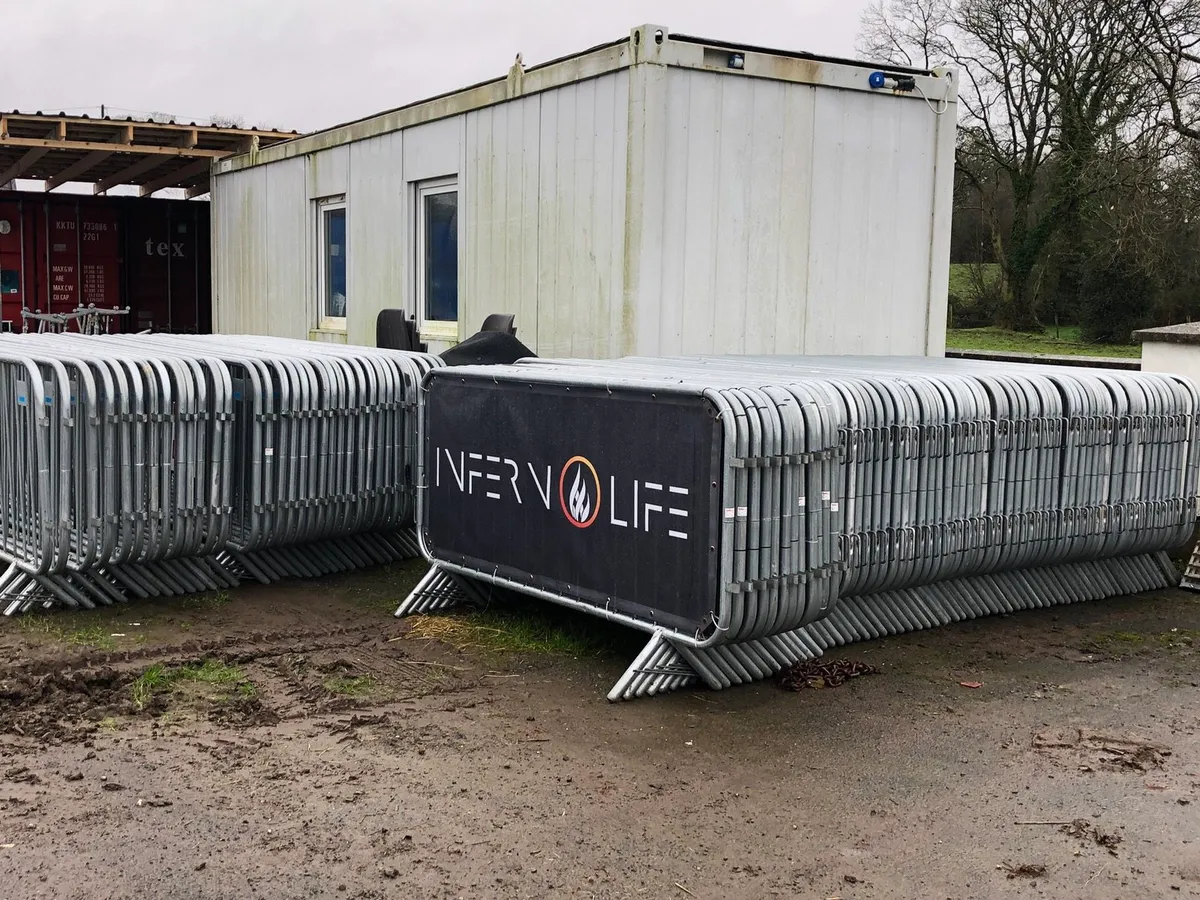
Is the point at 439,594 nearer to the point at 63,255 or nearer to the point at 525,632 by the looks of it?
the point at 525,632

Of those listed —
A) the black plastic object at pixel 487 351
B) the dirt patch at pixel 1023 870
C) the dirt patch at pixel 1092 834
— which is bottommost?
the dirt patch at pixel 1092 834

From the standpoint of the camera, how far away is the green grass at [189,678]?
556cm

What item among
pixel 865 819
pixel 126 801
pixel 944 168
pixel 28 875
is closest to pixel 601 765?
pixel 865 819

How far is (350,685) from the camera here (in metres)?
5.70

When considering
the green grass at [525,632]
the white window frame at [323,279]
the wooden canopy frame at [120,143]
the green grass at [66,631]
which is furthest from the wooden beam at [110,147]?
the green grass at [525,632]

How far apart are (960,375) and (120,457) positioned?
4.60 m

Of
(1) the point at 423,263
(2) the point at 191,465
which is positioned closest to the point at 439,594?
(2) the point at 191,465

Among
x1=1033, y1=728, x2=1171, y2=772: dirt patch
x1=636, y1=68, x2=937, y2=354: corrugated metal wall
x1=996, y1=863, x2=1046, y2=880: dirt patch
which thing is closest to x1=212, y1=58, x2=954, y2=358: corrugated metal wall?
x1=636, y1=68, x2=937, y2=354: corrugated metal wall

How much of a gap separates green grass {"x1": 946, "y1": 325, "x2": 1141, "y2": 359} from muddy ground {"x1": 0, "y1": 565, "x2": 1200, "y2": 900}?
24.5 metres

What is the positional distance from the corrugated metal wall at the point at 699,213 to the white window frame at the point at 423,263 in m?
0.18

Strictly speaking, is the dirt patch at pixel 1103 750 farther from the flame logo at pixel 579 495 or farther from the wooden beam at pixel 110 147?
the wooden beam at pixel 110 147

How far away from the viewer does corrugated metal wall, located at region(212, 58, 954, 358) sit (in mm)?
8594

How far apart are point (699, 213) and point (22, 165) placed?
11.2 metres

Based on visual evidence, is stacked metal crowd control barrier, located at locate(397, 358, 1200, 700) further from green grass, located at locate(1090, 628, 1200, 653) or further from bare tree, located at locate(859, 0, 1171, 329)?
bare tree, located at locate(859, 0, 1171, 329)
